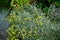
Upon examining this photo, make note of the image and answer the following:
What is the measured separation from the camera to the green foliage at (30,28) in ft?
12.4

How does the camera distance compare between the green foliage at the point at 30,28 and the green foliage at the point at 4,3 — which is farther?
the green foliage at the point at 4,3

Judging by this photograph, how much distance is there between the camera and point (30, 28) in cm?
379

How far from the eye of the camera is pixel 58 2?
549cm

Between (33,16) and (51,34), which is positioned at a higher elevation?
(33,16)

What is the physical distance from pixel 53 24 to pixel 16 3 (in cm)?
159

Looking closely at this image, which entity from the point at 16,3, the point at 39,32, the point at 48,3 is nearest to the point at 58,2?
the point at 48,3

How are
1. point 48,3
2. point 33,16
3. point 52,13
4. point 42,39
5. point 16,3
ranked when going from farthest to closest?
point 48,3
point 16,3
point 52,13
point 33,16
point 42,39

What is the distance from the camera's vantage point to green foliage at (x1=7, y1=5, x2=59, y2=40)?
3768mm

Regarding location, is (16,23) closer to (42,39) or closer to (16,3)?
(42,39)

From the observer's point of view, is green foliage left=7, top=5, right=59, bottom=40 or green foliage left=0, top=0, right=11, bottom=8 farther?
green foliage left=0, top=0, right=11, bottom=8

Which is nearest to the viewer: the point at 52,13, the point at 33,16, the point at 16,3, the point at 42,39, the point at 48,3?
the point at 42,39

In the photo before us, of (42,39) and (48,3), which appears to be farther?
(48,3)

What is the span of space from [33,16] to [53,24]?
432 mm

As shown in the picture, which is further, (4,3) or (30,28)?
(4,3)
